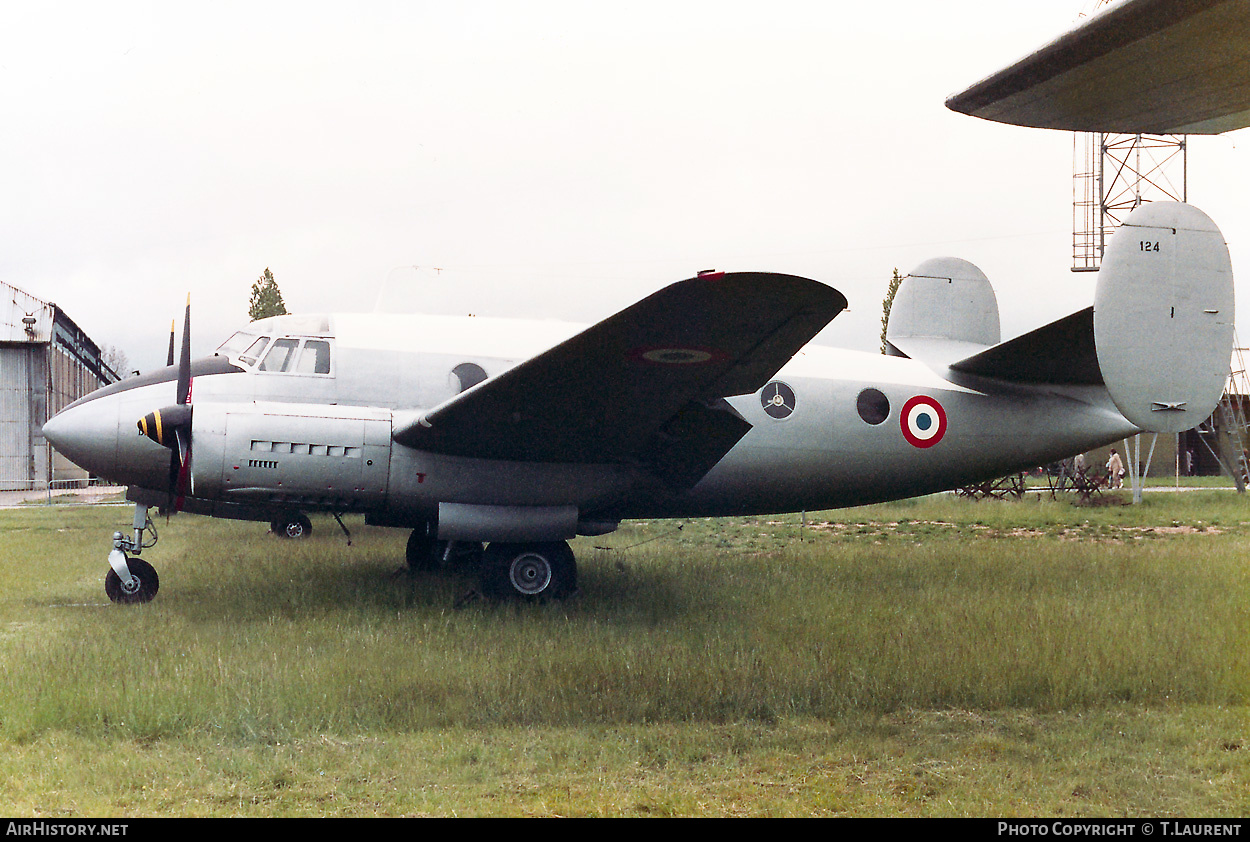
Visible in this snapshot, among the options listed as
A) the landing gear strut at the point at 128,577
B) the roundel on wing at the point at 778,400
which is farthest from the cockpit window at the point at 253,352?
the roundel on wing at the point at 778,400

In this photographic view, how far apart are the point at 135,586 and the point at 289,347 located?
2874 millimetres

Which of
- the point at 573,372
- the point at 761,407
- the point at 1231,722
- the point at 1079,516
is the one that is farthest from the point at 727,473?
the point at 1079,516

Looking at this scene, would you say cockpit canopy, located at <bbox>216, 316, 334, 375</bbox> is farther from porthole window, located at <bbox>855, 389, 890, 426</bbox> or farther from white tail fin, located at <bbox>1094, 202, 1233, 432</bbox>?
white tail fin, located at <bbox>1094, 202, 1233, 432</bbox>

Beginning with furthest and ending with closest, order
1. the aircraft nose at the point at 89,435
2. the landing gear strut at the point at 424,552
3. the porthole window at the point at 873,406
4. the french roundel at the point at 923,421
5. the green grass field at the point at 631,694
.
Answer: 1. the landing gear strut at the point at 424,552
2. the french roundel at the point at 923,421
3. the porthole window at the point at 873,406
4. the aircraft nose at the point at 89,435
5. the green grass field at the point at 631,694

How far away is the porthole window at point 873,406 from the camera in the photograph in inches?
373

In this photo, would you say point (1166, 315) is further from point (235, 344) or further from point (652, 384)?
point (235, 344)

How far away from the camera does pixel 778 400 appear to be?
9250mm

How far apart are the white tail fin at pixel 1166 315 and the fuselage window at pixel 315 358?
6.95 meters

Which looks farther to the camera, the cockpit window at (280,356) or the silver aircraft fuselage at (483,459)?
the cockpit window at (280,356)

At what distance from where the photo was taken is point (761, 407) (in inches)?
362

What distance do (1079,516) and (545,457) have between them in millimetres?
14022

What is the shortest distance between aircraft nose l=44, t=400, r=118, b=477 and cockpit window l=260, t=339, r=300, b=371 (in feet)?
4.62

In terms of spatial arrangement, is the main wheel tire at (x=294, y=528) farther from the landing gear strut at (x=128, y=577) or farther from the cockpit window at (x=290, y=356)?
the cockpit window at (x=290, y=356)

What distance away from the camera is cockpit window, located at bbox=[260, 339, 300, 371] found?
842cm
